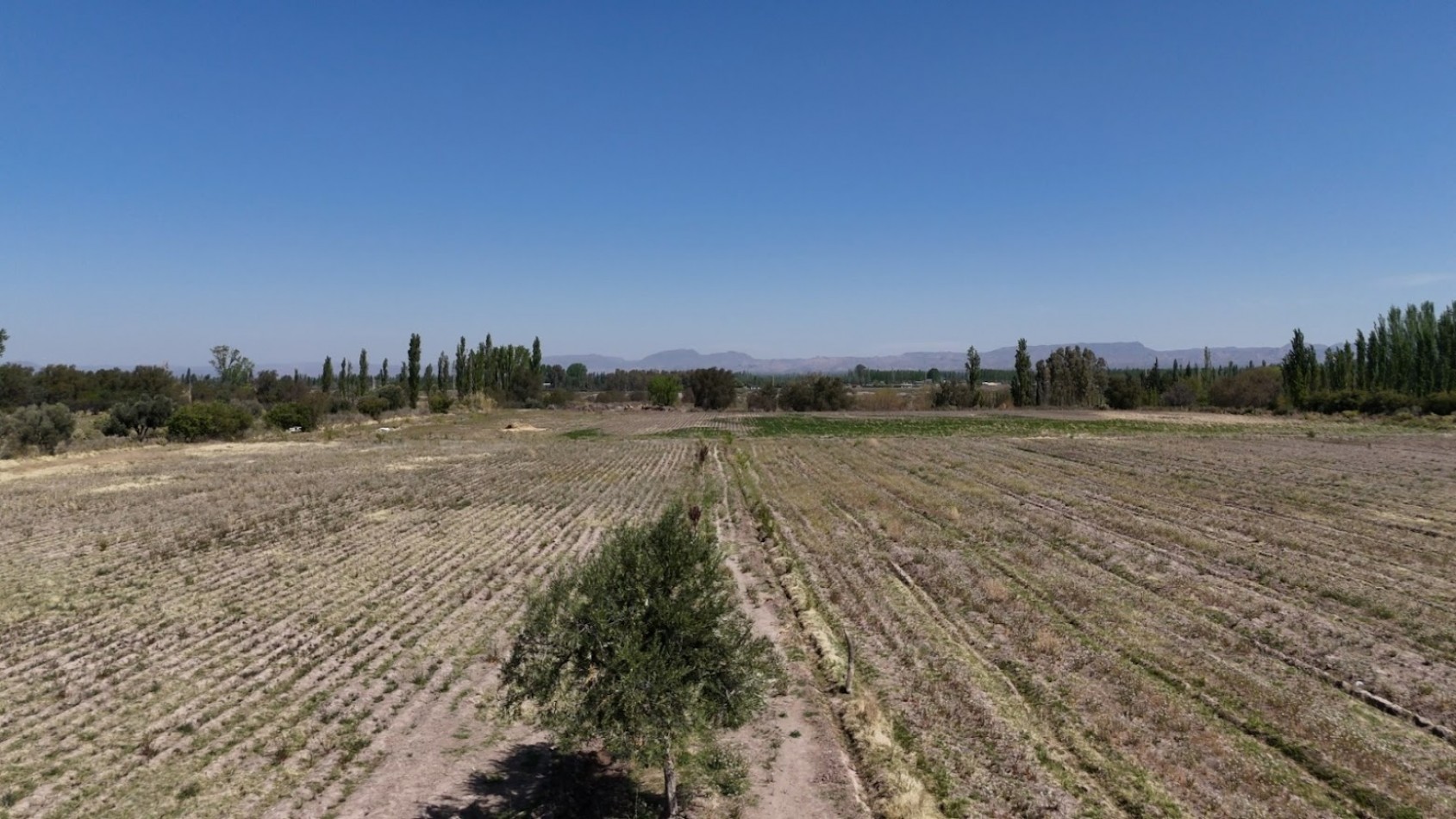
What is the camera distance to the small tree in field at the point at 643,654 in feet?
27.5

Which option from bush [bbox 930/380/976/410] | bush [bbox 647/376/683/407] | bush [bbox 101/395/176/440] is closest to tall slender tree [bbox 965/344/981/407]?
bush [bbox 930/380/976/410]

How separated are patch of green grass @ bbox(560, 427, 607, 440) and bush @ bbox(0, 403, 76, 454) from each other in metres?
40.6

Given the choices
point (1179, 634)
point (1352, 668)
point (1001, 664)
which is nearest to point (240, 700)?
point (1001, 664)

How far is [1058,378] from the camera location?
13038 cm

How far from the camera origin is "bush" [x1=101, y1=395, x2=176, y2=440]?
64812 millimetres

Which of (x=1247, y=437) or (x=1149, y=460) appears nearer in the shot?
(x=1149, y=460)

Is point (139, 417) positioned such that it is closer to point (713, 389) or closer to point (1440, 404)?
point (713, 389)

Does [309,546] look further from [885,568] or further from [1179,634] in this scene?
[1179,634]

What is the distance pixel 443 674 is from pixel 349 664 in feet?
6.70

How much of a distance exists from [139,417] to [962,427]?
273 feet

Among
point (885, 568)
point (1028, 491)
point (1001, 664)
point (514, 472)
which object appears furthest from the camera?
point (514, 472)

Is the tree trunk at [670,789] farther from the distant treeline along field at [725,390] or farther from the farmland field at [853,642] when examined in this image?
the distant treeline along field at [725,390]

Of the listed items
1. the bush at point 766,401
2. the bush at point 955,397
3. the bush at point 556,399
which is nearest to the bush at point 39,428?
the bush at point 556,399

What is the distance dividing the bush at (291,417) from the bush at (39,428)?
63.8 ft
